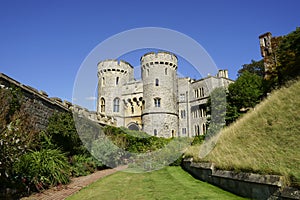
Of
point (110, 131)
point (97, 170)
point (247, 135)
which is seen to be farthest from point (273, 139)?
point (110, 131)

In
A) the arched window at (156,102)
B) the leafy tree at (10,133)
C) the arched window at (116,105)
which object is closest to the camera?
the leafy tree at (10,133)

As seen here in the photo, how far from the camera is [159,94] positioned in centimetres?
2681

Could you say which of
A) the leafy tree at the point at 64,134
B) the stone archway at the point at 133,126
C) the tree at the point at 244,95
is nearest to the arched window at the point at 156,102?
the stone archway at the point at 133,126

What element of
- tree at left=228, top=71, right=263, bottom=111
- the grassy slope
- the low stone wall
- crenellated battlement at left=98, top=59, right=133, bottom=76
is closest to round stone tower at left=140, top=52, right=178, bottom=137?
crenellated battlement at left=98, top=59, right=133, bottom=76

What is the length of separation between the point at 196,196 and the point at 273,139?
247 cm

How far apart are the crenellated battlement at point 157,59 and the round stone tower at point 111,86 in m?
4.05

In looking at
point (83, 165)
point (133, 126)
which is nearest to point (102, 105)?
point (133, 126)

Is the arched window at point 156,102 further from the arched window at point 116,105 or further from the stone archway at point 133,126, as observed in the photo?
the arched window at point 116,105

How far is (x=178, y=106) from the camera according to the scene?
1190 inches

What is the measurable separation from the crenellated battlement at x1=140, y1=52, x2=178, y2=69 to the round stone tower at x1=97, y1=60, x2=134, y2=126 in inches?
160

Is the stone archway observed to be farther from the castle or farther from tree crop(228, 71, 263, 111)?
tree crop(228, 71, 263, 111)

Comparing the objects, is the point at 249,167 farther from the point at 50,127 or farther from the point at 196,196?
the point at 50,127

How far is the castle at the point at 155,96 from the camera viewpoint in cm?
2652

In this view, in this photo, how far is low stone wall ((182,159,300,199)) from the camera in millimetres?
3612
